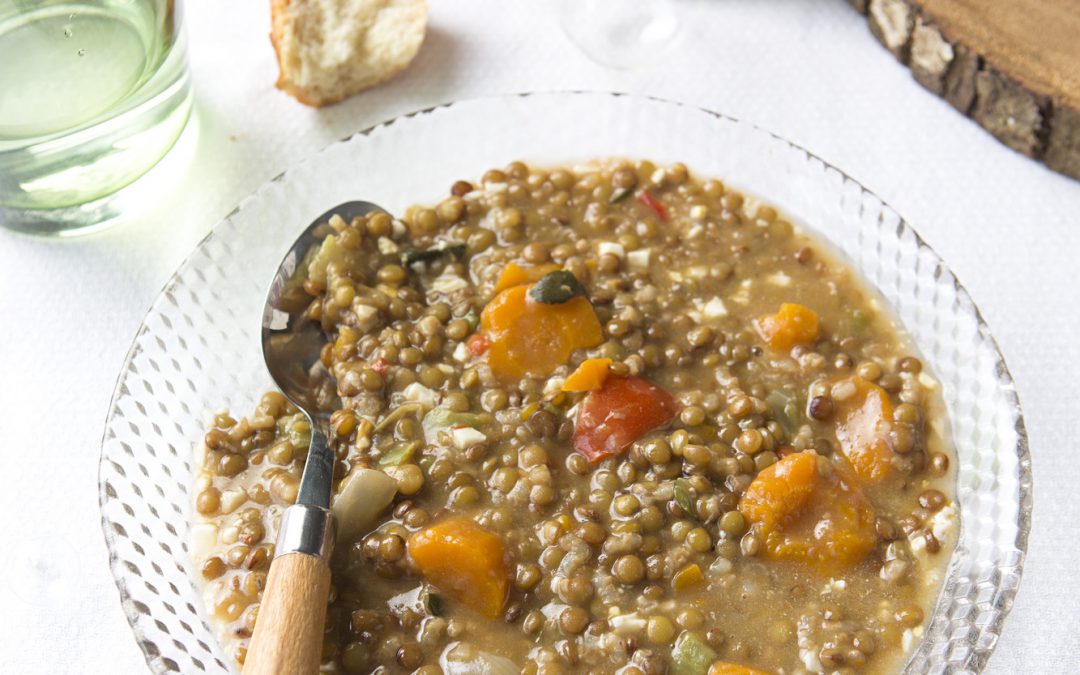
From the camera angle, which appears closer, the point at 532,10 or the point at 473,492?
the point at 473,492

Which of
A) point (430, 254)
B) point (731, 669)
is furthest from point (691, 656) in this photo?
point (430, 254)

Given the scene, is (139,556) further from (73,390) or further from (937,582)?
(937,582)

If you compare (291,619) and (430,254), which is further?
(430,254)

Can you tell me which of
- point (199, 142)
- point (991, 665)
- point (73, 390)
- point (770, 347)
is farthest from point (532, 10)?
point (991, 665)

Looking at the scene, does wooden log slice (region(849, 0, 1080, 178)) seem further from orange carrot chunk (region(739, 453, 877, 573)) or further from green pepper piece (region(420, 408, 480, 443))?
green pepper piece (region(420, 408, 480, 443))

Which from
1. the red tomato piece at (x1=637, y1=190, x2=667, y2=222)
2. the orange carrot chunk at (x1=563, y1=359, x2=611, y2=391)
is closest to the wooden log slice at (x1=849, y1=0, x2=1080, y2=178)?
the red tomato piece at (x1=637, y1=190, x2=667, y2=222)

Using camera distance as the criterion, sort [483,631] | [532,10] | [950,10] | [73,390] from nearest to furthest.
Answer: [483,631] → [73,390] → [950,10] → [532,10]

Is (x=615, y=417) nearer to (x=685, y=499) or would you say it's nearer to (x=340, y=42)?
(x=685, y=499)
